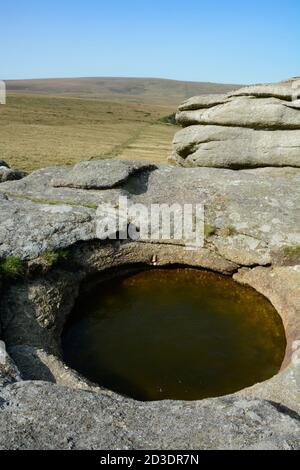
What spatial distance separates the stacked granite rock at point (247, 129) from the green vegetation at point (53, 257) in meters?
10.9

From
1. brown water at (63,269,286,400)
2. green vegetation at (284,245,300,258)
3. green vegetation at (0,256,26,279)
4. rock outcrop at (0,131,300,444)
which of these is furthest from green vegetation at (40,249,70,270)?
green vegetation at (284,245,300,258)

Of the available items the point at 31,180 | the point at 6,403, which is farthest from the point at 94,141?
the point at 6,403

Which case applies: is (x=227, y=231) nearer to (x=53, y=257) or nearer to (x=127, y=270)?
(x=127, y=270)

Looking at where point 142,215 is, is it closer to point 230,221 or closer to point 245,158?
point 230,221

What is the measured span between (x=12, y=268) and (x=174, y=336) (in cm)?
632

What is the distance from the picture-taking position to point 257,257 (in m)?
18.5

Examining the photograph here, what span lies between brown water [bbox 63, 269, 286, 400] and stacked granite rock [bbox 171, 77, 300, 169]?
312 inches

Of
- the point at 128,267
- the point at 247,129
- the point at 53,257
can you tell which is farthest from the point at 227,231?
the point at 53,257

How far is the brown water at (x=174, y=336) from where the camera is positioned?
42.9ft

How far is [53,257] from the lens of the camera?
16578 mm

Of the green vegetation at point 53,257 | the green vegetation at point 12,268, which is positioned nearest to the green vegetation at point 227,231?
the green vegetation at point 53,257

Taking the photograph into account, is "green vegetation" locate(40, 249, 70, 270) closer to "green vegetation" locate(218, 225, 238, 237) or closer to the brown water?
the brown water

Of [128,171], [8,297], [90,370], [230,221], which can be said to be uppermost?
[128,171]

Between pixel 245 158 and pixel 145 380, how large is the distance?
14580mm
